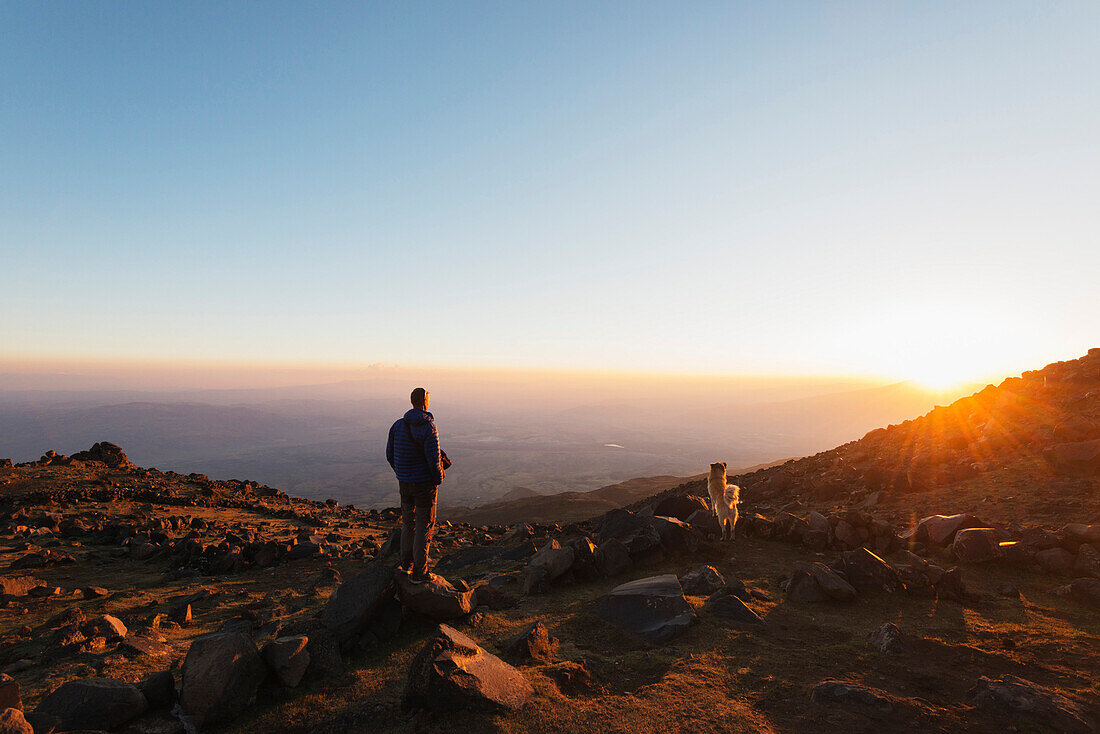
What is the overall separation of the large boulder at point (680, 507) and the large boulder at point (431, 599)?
7644 millimetres

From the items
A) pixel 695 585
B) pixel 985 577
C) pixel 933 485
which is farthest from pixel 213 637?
pixel 933 485

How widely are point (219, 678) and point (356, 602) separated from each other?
1952 mm

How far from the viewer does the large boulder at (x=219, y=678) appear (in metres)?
4.98

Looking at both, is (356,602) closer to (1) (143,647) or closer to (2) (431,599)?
(2) (431,599)

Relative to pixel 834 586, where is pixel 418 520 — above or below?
above

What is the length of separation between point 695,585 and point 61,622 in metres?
11.1

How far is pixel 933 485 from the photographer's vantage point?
13875 mm

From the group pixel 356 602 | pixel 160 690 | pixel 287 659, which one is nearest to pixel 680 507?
pixel 356 602

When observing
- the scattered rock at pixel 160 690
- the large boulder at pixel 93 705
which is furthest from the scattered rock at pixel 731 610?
the large boulder at pixel 93 705

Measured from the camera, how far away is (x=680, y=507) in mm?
13547

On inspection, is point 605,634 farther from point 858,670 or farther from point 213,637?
point 213,637

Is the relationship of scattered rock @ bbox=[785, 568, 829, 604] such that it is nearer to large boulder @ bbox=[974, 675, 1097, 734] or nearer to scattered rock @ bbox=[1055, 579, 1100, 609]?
large boulder @ bbox=[974, 675, 1097, 734]

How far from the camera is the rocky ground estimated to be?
497 centimetres

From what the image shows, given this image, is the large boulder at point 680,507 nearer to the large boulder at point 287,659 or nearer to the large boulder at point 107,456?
the large boulder at point 287,659
